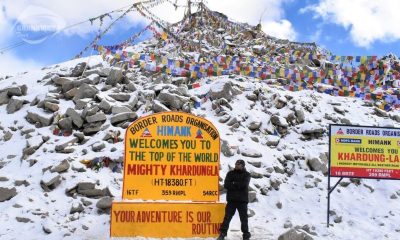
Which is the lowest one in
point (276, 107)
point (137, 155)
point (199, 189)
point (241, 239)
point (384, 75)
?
point (241, 239)

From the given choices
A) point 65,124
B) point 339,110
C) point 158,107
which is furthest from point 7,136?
point 339,110

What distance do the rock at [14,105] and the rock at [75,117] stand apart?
9.90ft

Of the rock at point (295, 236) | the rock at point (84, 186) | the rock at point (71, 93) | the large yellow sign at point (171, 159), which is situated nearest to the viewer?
the rock at point (295, 236)

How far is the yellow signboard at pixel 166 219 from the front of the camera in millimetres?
11281

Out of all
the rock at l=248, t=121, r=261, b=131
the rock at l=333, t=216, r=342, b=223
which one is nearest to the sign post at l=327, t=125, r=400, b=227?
the rock at l=333, t=216, r=342, b=223

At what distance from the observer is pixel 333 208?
47.5ft

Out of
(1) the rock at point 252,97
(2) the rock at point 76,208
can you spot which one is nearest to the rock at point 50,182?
(2) the rock at point 76,208

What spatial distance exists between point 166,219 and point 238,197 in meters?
1.99

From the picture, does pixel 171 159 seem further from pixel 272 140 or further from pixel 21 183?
pixel 272 140

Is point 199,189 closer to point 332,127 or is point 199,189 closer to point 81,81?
point 332,127

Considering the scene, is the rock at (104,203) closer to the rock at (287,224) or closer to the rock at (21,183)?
the rock at (21,183)

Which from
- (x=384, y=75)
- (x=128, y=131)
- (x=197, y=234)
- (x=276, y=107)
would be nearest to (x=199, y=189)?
(x=197, y=234)

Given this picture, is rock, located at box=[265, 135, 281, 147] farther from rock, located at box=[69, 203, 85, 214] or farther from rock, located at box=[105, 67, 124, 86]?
rock, located at box=[69, 203, 85, 214]

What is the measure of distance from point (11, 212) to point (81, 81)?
8.63 metres
